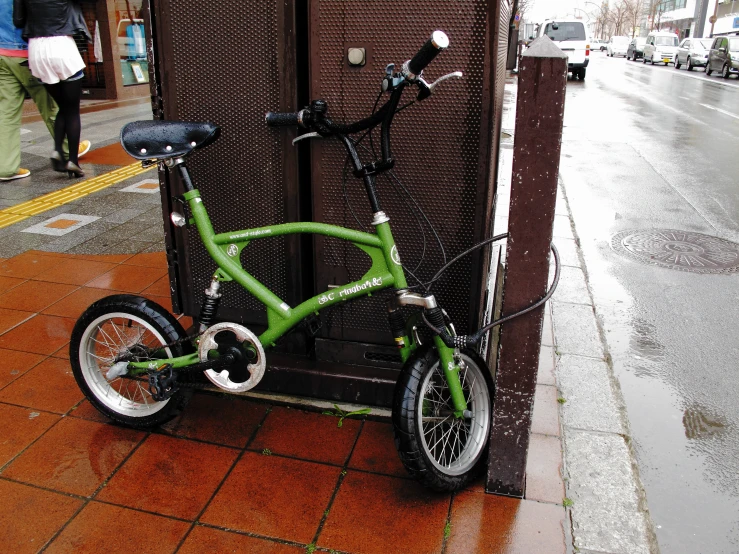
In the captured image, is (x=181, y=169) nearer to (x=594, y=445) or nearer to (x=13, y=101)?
(x=594, y=445)

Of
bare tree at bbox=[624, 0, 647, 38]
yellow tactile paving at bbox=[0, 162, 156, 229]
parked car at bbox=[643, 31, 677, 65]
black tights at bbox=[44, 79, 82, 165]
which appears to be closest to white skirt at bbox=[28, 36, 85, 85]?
black tights at bbox=[44, 79, 82, 165]

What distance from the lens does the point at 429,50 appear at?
2.26 metres

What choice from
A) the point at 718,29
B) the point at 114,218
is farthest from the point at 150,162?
the point at 718,29

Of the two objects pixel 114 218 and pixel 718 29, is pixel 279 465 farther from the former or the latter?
pixel 718 29

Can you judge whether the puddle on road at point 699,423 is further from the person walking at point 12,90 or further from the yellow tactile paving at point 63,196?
the person walking at point 12,90

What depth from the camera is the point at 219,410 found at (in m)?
3.38

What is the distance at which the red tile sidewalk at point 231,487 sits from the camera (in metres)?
2.55

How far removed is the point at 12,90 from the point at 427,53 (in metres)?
6.70

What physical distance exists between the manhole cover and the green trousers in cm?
655

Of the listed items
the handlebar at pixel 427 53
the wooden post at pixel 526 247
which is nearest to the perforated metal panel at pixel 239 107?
the handlebar at pixel 427 53

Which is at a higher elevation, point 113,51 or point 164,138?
point 113,51

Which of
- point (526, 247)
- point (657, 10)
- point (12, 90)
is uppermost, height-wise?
point (657, 10)

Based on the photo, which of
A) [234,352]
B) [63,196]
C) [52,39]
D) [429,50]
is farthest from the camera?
[63,196]

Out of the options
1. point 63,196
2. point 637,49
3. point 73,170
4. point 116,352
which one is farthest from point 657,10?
point 116,352
